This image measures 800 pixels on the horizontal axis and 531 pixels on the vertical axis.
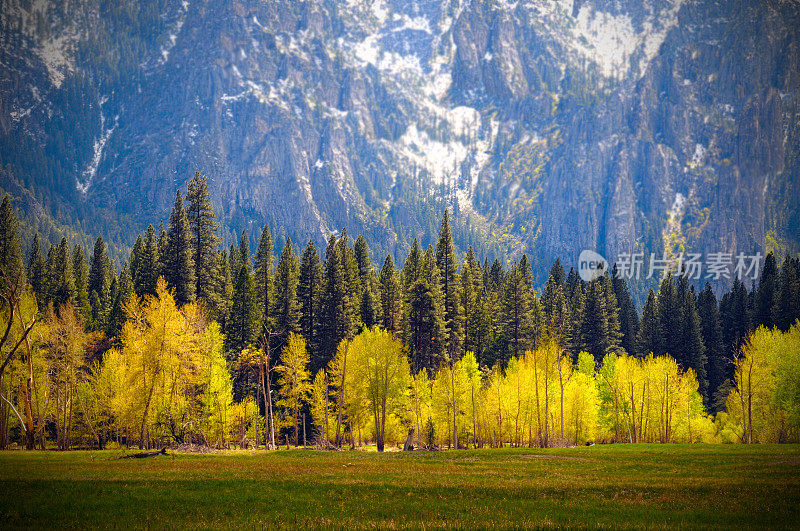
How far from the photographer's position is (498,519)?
2080 cm

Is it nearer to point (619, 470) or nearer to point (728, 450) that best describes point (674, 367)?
point (728, 450)

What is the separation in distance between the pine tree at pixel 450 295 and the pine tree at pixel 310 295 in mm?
16286

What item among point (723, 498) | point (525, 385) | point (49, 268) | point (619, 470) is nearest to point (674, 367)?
point (525, 385)

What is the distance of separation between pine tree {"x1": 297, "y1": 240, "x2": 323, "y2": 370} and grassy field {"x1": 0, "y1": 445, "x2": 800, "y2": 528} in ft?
127

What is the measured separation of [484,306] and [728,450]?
155 feet

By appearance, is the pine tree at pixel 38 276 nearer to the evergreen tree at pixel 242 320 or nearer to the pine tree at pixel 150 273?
the pine tree at pixel 150 273

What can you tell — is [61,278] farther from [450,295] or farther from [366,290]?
[450,295]

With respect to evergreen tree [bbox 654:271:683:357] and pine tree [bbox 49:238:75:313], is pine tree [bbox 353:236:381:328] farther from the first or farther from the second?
evergreen tree [bbox 654:271:683:357]

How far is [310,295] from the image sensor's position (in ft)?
260

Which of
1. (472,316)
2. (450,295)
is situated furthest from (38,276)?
(472,316)

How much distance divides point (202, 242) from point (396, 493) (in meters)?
52.1

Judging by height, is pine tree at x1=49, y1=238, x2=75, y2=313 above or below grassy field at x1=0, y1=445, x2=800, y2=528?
above

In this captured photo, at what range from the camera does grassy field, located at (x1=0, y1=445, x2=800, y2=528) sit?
2061 centimetres

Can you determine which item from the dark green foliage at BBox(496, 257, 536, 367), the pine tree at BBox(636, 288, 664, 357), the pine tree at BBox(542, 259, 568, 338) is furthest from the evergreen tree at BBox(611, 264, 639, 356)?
the dark green foliage at BBox(496, 257, 536, 367)
